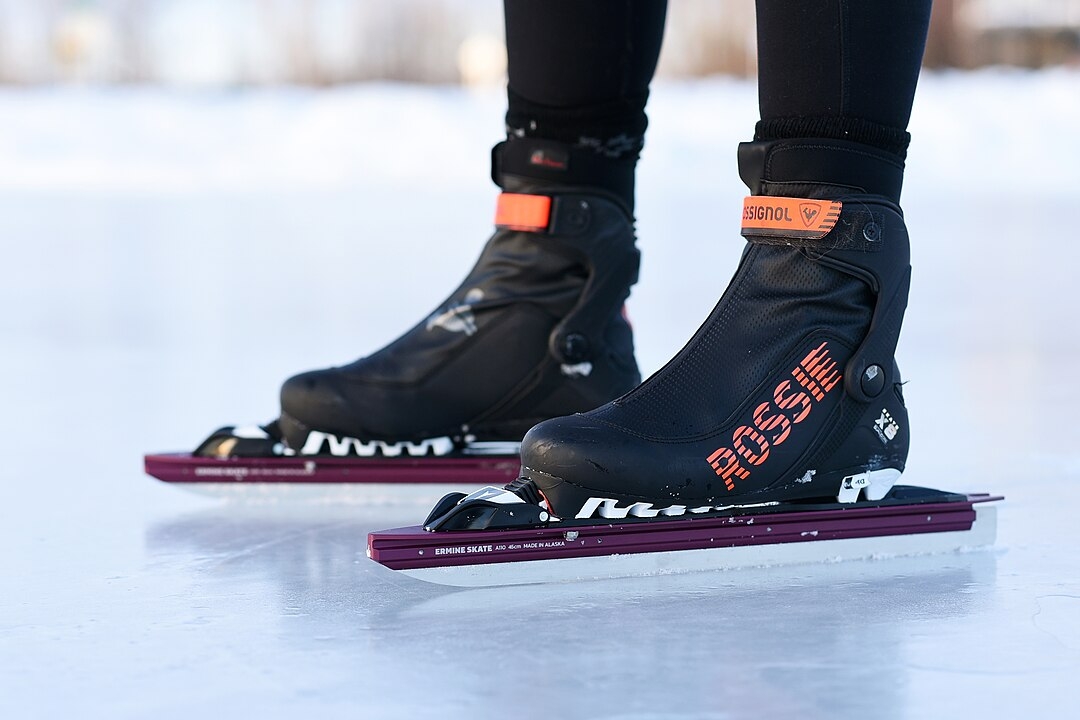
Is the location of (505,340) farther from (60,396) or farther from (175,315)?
(175,315)

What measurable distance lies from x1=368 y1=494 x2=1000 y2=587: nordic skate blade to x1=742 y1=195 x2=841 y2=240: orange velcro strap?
216 mm

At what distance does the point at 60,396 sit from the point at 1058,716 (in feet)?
5.16

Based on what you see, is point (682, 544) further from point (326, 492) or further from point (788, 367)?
point (326, 492)

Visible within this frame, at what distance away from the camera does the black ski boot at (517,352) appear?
1.32 m

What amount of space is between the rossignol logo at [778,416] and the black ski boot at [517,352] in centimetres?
31

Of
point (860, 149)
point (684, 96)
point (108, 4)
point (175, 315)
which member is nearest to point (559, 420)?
point (860, 149)

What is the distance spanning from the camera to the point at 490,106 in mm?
11320

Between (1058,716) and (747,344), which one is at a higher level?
(747,344)

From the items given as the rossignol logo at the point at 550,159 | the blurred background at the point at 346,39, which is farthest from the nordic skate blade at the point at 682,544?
the blurred background at the point at 346,39

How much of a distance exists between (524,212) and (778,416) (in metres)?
0.41

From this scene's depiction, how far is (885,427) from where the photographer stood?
108 cm

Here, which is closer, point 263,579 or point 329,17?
point 263,579

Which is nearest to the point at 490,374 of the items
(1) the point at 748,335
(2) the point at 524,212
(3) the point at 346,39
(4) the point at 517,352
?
(4) the point at 517,352

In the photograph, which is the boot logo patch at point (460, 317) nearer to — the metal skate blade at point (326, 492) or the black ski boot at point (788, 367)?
the metal skate blade at point (326, 492)
